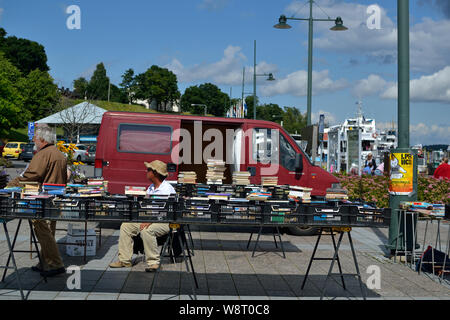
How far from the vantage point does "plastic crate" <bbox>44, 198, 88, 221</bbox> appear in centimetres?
523

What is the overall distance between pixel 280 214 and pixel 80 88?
395 ft

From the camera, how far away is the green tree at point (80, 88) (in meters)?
116

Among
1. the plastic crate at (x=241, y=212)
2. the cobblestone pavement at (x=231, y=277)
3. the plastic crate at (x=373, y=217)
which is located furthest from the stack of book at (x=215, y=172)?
the plastic crate at (x=373, y=217)

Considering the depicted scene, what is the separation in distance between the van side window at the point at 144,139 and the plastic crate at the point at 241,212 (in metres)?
5.67

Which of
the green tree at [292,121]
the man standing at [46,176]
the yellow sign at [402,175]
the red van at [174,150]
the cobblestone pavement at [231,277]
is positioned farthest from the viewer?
the green tree at [292,121]

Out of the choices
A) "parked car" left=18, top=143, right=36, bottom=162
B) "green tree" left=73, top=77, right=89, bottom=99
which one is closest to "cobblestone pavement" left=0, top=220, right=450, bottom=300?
"parked car" left=18, top=143, right=36, bottom=162

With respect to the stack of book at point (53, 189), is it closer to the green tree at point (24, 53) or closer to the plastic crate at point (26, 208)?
the plastic crate at point (26, 208)

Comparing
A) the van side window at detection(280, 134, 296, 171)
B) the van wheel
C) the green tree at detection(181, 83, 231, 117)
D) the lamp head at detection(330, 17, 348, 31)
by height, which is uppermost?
the green tree at detection(181, 83, 231, 117)

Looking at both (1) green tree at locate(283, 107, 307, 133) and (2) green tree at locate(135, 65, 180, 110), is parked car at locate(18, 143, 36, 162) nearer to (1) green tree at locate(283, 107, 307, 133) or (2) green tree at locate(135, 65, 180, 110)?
(1) green tree at locate(283, 107, 307, 133)

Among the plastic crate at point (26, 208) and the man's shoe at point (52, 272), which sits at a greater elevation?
the plastic crate at point (26, 208)

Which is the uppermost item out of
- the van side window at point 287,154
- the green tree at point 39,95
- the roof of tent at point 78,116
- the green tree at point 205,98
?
the green tree at point 205,98

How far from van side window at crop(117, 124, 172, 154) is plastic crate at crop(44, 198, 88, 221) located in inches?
220

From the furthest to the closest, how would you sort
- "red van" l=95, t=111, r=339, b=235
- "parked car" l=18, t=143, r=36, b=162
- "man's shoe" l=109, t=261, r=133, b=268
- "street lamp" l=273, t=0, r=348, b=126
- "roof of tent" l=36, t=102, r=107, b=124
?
1. "roof of tent" l=36, t=102, r=107, b=124
2. "parked car" l=18, t=143, r=36, b=162
3. "street lamp" l=273, t=0, r=348, b=126
4. "red van" l=95, t=111, r=339, b=235
5. "man's shoe" l=109, t=261, r=133, b=268

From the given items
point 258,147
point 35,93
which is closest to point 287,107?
point 35,93
